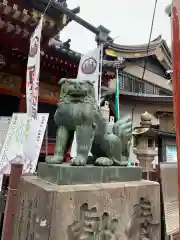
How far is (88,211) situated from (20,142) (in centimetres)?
319

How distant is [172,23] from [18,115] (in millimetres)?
4060

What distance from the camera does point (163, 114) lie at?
10180mm

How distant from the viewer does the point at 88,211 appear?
4.78 feet

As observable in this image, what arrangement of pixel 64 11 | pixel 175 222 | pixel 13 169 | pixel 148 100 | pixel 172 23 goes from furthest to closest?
pixel 148 100, pixel 64 11, pixel 13 169, pixel 175 222, pixel 172 23

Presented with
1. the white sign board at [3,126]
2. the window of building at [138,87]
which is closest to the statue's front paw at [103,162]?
the white sign board at [3,126]

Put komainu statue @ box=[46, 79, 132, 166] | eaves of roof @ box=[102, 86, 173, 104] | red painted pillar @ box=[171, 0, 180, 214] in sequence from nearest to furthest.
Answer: red painted pillar @ box=[171, 0, 180, 214] < komainu statue @ box=[46, 79, 132, 166] < eaves of roof @ box=[102, 86, 173, 104]

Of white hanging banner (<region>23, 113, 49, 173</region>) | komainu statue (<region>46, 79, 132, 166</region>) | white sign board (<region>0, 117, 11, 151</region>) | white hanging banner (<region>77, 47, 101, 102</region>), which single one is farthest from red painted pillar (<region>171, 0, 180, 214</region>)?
white sign board (<region>0, 117, 11, 151</region>)

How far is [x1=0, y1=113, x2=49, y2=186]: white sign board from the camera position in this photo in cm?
408

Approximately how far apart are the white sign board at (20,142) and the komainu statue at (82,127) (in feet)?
7.79

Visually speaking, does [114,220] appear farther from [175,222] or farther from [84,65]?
[84,65]

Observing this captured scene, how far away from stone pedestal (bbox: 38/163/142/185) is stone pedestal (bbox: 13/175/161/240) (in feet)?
0.17

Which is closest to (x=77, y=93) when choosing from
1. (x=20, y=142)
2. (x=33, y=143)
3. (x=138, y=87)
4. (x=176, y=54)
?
(x=176, y=54)

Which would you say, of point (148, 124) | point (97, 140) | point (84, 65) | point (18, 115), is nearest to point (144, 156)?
point (148, 124)

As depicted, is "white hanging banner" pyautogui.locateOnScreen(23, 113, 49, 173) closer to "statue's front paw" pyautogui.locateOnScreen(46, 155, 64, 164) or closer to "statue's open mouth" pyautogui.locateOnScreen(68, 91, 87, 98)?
"statue's front paw" pyautogui.locateOnScreen(46, 155, 64, 164)
